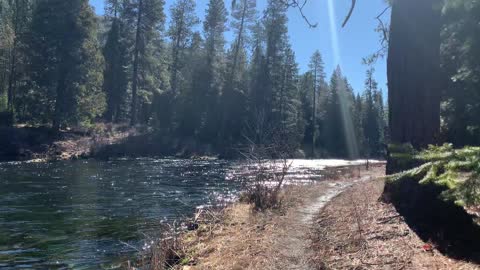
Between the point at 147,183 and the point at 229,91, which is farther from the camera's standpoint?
the point at 229,91

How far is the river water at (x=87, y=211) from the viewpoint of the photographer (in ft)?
29.8

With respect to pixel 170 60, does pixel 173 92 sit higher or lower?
lower

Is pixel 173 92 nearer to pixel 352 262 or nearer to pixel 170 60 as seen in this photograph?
pixel 170 60

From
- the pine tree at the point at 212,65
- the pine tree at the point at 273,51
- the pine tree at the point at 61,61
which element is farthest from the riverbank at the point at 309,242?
the pine tree at the point at 273,51

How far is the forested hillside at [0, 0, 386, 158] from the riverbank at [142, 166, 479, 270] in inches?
1117

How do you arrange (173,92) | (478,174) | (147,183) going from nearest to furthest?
1. (478,174)
2. (147,183)
3. (173,92)

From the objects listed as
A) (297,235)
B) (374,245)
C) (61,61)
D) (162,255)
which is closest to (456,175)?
(374,245)

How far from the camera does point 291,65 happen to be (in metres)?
68.8

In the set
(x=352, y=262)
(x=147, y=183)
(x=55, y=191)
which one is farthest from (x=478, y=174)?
(x=147, y=183)

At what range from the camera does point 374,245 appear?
265 inches

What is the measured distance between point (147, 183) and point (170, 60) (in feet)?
181

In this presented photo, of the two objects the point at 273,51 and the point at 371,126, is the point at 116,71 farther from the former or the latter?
the point at 371,126

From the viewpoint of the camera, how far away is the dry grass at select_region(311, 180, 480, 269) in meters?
5.77

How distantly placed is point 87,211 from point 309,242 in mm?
8072
